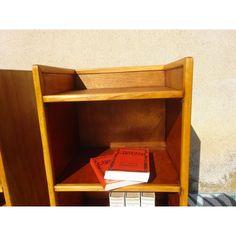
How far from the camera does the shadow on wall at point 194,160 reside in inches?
44.4

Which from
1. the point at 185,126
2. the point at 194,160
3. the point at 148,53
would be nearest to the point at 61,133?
the point at 185,126

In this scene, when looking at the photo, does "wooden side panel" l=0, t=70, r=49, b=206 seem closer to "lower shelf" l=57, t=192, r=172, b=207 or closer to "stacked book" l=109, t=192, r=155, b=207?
"lower shelf" l=57, t=192, r=172, b=207

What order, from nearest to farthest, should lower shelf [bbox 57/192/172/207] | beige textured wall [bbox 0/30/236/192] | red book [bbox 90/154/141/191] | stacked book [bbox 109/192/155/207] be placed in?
red book [bbox 90/154/141/191] < stacked book [bbox 109/192/155/207] < lower shelf [bbox 57/192/172/207] < beige textured wall [bbox 0/30/236/192]

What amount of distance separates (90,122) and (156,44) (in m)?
0.56

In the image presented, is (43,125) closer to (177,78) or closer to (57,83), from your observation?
(57,83)

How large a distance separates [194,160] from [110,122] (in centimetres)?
61

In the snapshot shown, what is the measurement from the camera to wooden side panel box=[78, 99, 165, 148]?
881 millimetres

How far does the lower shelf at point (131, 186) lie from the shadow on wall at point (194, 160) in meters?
0.41

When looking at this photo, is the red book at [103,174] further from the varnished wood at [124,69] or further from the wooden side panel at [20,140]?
the varnished wood at [124,69]

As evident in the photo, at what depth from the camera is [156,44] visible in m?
1.01

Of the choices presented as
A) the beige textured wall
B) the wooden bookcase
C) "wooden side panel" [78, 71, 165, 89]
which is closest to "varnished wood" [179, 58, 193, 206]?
the wooden bookcase

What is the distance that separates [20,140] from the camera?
0.74 meters

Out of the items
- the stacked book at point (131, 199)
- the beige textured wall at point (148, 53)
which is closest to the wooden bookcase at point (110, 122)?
the stacked book at point (131, 199)
